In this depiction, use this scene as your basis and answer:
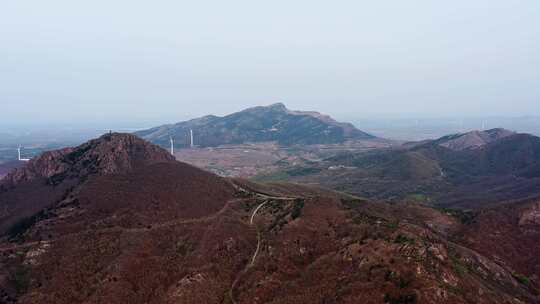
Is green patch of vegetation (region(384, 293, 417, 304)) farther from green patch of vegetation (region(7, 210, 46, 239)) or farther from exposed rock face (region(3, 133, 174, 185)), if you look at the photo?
exposed rock face (region(3, 133, 174, 185))

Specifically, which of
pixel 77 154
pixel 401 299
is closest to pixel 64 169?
pixel 77 154

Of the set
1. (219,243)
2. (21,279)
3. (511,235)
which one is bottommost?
(511,235)

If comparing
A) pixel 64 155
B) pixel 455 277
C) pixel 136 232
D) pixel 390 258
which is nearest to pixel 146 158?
pixel 64 155

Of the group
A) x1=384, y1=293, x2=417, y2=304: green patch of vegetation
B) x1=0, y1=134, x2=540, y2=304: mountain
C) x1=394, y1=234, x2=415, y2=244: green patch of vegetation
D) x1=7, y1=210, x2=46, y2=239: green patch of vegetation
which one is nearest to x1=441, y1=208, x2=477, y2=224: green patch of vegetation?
x1=0, y1=134, x2=540, y2=304: mountain

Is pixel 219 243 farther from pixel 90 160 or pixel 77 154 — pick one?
pixel 77 154

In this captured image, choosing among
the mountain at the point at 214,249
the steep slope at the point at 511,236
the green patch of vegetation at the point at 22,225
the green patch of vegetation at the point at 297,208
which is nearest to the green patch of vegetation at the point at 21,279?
the mountain at the point at 214,249

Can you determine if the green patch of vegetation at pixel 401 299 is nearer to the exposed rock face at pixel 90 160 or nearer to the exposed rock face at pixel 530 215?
the exposed rock face at pixel 530 215
